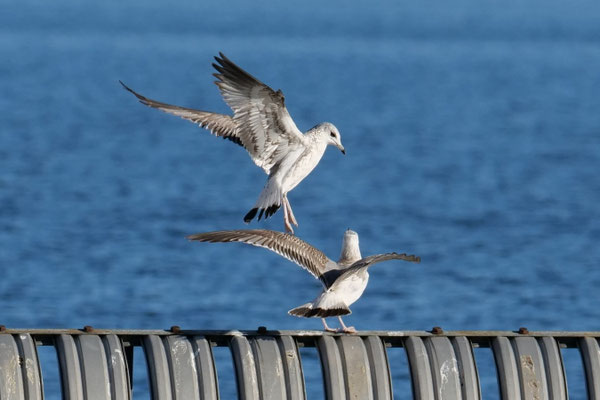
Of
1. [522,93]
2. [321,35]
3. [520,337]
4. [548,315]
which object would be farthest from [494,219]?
[321,35]

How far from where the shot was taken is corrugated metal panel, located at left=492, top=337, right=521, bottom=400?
6.40m

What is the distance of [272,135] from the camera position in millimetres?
8734

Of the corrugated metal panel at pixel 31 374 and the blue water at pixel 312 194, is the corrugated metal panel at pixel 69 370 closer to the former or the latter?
the corrugated metal panel at pixel 31 374

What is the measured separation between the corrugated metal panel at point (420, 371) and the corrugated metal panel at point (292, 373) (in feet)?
1.56

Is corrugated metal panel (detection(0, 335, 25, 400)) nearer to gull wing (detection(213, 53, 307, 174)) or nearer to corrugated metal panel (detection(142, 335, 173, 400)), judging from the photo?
corrugated metal panel (detection(142, 335, 173, 400))

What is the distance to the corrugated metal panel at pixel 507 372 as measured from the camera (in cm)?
640

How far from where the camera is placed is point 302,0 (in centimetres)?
17900

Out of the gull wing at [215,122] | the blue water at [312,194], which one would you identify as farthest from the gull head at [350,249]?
the blue water at [312,194]

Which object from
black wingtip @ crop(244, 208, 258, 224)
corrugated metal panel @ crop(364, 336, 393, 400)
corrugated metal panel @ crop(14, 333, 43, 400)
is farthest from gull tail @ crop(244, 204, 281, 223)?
corrugated metal panel @ crop(14, 333, 43, 400)

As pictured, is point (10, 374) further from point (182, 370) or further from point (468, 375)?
point (468, 375)

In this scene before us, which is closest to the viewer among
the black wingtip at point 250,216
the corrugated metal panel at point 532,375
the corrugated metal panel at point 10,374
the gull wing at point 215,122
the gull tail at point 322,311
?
the corrugated metal panel at point 10,374

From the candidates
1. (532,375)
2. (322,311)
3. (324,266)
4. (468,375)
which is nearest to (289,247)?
(324,266)

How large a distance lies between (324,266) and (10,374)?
70.4 inches

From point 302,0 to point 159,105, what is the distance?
172 meters
